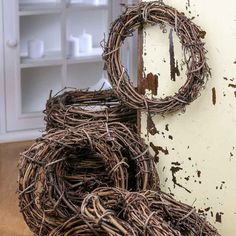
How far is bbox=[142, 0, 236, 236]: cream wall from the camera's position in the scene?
5.63 ft

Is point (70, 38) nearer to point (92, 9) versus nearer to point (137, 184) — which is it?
point (92, 9)

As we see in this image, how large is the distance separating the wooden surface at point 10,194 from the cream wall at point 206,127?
65 cm

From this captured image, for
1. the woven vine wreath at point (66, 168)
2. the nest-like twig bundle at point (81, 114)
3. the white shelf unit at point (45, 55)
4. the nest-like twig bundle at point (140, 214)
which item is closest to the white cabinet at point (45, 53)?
the white shelf unit at point (45, 55)

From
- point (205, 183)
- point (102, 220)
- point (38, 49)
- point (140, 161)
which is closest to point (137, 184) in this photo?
point (140, 161)

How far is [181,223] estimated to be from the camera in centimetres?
150

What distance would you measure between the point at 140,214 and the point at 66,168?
1.49ft

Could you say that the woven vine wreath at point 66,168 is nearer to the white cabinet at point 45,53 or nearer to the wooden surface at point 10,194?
the wooden surface at point 10,194

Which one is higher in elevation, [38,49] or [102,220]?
[38,49]

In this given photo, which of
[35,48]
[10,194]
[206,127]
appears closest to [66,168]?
[206,127]

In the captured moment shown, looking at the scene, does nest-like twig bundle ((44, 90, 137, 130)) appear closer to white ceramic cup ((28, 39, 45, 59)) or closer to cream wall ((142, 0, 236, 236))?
cream wall ((142, 0, 236, 236))

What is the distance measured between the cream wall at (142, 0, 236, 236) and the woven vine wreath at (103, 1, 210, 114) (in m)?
0.05

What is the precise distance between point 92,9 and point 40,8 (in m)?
0.32

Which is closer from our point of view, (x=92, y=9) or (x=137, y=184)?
(x=137, y=184)

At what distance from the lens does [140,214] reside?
141 centimetres
